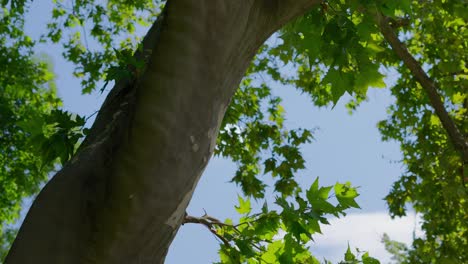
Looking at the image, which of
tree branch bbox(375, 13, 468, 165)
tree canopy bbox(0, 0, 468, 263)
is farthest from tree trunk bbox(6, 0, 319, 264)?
tree branch bbox(375, 13, 468, 165)

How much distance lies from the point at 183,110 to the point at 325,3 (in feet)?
4.07

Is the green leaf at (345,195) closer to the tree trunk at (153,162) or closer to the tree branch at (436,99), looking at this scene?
the tree trunk at (153,162)

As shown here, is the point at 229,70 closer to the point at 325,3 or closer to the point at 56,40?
the point at 325,3

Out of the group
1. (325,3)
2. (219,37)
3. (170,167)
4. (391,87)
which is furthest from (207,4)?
(391,87)

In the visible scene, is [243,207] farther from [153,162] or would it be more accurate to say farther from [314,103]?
[314,103]

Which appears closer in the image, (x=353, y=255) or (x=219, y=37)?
(x=219, y=37)

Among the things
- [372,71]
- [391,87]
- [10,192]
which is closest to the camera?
[372,71]

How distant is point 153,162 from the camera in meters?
1.87

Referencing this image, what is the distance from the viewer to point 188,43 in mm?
1964

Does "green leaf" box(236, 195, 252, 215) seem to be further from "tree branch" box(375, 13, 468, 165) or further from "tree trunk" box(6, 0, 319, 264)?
"tree branch" box(375, 13, 468, 165)

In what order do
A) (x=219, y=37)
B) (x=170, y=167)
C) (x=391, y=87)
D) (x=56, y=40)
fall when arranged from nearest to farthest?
(x=170, y=167), (x=219, y=37), (x=391, y=87), (x=56, y=40)

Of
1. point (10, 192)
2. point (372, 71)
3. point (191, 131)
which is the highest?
point (10, 192)

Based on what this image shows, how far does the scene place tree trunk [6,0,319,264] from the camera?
1870 mm

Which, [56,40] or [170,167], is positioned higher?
[56,40]
